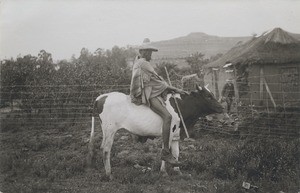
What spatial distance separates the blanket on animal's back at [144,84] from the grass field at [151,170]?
1.45m

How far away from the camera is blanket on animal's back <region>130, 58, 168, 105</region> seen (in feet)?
22.5

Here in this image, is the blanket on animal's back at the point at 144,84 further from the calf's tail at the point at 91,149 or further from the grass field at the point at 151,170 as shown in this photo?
the grass field at the point at 151,170

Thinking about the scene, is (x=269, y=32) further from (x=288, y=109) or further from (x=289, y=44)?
(x=288, y=109)

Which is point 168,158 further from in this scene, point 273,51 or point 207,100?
point 273,51

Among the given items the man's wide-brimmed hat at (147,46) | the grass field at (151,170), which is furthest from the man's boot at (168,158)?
the man's wide-brimmed hat at (147,46)

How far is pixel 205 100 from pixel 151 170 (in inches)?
74.2

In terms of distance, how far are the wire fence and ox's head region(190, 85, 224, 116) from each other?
2.88 meters

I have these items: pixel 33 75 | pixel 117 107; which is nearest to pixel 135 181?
pixel 117 107

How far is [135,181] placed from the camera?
619 centimetres

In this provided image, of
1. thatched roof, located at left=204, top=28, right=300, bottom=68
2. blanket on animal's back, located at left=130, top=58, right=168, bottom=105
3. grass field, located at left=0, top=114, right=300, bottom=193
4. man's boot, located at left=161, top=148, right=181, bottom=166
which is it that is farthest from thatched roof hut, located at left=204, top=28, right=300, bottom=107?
man's boot, located at left=161, top=148, right=181, bottom=166

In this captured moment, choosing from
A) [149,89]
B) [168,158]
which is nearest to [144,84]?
[149,89]

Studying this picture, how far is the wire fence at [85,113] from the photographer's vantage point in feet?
31.9

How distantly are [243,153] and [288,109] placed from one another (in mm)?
3787

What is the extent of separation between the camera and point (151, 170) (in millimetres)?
6980
